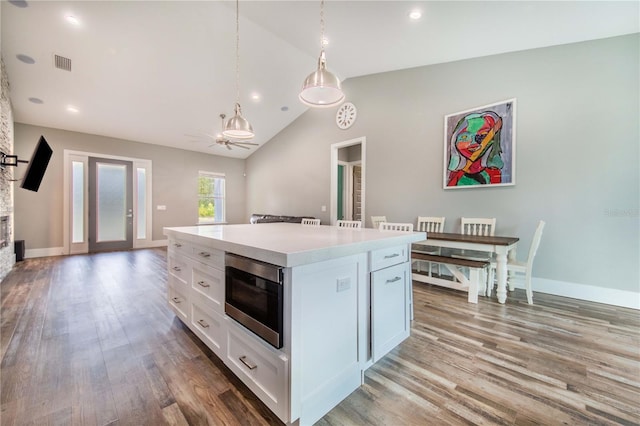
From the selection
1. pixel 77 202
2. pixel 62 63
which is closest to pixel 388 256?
pixel 62 63

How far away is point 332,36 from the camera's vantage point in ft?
11.6

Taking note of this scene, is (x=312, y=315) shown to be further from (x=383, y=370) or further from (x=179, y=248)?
(x=179, y=248)

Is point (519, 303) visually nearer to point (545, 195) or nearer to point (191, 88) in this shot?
point (545, 195)

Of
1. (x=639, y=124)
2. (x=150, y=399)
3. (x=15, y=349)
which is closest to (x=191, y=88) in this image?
(x=15, y=349)

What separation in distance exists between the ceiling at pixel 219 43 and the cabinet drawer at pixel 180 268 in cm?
315

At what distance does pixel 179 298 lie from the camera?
90.7 inches

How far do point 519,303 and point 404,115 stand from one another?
10.9ft

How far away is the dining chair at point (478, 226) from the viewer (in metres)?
3.58

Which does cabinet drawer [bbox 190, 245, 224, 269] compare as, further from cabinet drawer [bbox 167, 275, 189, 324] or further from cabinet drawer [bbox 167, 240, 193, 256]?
cabinet drawer [bbox 167, 275, 189, 324]

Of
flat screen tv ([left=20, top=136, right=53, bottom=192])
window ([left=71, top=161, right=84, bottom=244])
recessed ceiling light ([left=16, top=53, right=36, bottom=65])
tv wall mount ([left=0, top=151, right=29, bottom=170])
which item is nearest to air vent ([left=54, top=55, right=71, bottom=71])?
recessed ceiling light ([left=16, top=53, right=36, bottom=65])

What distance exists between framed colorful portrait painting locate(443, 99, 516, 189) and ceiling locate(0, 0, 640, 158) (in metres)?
0.84

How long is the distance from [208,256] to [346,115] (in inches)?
181

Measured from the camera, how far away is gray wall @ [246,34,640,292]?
285 cm

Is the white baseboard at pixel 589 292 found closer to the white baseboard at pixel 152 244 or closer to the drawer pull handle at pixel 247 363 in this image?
the drawer pull handle at pixel 247 363
